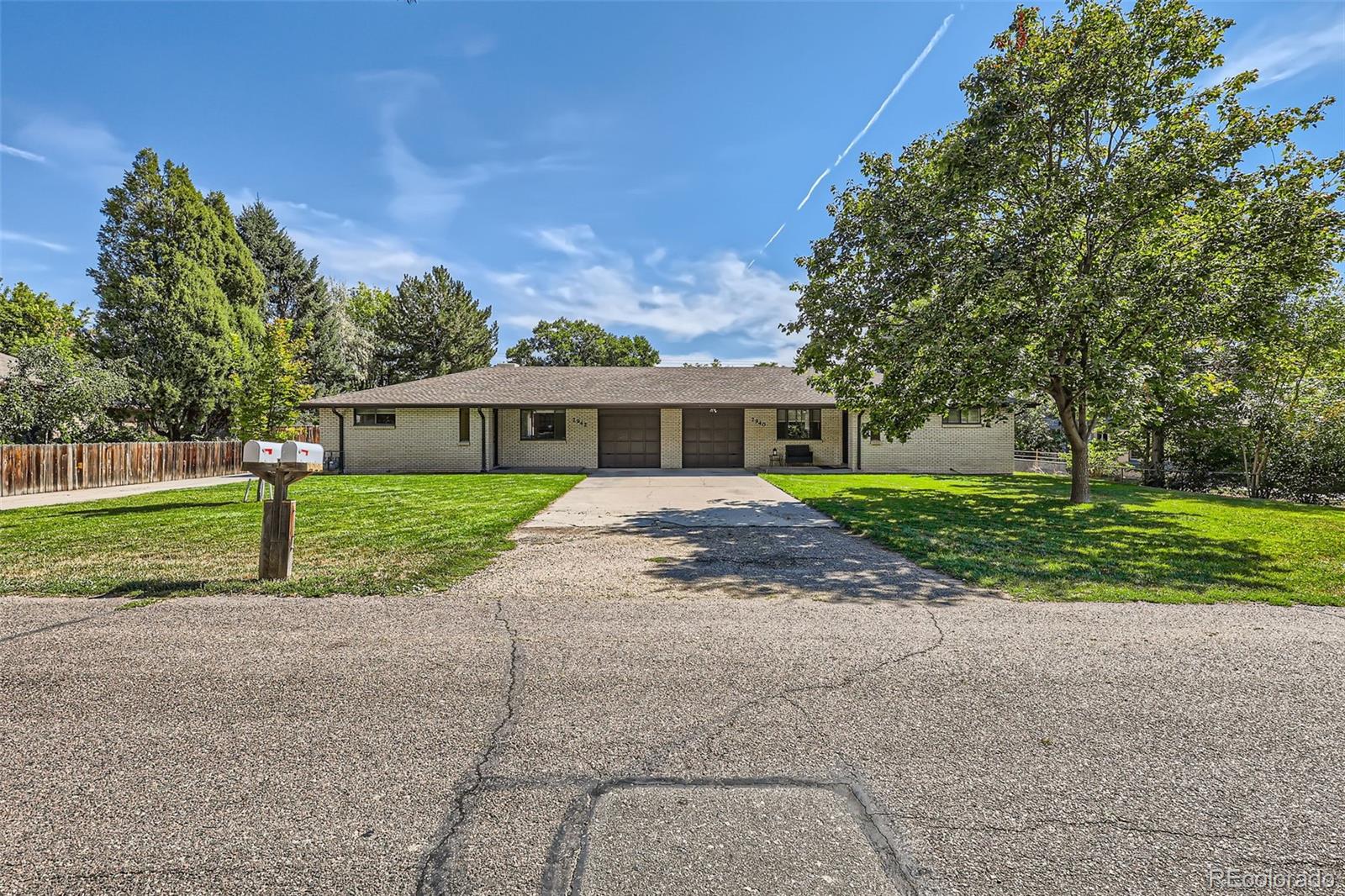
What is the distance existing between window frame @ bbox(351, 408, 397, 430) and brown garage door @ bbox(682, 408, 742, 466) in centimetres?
993

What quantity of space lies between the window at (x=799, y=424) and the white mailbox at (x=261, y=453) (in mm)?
16855

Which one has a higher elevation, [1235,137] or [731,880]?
[1235,137]

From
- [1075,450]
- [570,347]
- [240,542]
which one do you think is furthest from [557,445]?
[570,347]

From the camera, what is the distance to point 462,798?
6.95 ft

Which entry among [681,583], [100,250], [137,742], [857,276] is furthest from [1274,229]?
[100,250]

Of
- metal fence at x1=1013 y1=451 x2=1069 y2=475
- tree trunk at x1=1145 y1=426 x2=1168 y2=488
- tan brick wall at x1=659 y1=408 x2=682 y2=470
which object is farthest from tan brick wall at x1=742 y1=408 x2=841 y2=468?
tree trunk at x1=1145 y1=426 x2=1168 y2=488

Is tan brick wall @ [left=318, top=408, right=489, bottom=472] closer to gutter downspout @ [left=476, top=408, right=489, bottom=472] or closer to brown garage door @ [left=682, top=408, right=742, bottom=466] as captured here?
gutter downspout @ [left=476, top=408, right=489, bottom=472]

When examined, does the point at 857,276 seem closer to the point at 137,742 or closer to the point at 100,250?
the point at 137,742

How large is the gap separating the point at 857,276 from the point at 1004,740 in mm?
10379

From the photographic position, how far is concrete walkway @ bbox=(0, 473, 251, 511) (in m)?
11.3

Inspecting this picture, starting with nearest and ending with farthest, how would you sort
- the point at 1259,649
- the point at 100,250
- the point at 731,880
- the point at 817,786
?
the point at 731,880 → the point at 817,786 → the point at 1259,649 → the point at 100,250

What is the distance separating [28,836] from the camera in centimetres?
190

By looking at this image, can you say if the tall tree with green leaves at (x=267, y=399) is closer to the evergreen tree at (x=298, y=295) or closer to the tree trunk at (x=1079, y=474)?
the tree trunk at (x=1079, y=474)

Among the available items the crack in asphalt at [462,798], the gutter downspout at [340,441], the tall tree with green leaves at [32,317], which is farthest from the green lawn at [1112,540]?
the tall tree with green leaves at [32,317]
